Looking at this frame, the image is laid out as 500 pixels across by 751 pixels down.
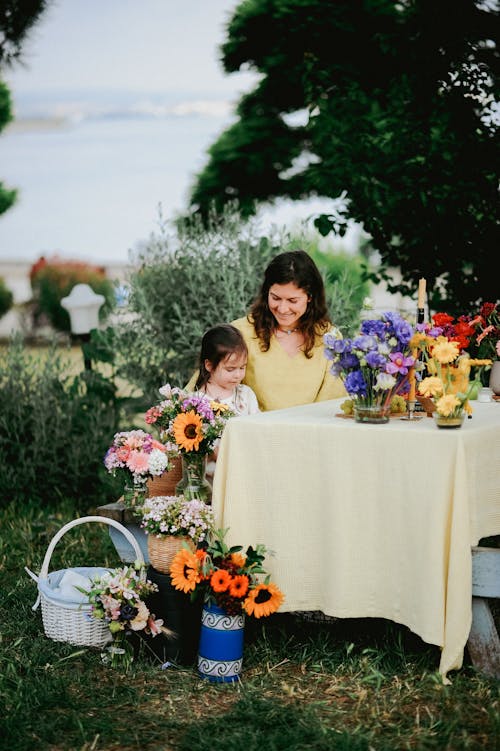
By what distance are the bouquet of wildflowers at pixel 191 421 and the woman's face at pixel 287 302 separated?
0.82 meters

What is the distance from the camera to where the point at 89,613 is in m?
3.82

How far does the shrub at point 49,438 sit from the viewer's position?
632cm

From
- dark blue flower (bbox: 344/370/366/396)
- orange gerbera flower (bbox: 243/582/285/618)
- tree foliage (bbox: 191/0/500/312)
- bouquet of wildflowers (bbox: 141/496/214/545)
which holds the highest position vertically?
Answer: tree foliage (bbox: 191/0/500/312)

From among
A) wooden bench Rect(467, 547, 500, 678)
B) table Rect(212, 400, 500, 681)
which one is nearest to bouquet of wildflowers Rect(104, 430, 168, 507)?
table Rect(212, 400, 500, 681)

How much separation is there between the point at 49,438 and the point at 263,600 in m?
3.19

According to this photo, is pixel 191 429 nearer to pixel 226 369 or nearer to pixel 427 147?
pixel 226 369

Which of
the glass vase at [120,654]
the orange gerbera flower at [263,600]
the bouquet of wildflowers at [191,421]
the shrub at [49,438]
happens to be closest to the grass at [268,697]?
the glass vase at [120,654]

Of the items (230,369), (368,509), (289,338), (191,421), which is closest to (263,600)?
(368,509)

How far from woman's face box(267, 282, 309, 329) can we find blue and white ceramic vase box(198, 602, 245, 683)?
151 centimetres

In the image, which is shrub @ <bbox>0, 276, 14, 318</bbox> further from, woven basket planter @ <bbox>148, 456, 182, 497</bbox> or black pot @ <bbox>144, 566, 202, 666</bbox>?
black pot @ <bbox>144, 566, 202, 666</bbox>

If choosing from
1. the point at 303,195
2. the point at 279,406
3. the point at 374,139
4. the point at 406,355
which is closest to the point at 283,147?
the point at 303,195

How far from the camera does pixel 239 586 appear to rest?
3.49m

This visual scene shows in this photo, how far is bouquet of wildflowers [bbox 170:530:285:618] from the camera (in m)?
3.48

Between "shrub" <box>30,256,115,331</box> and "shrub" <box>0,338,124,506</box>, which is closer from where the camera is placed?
"shrub" <box>0,338,124,506</box>
